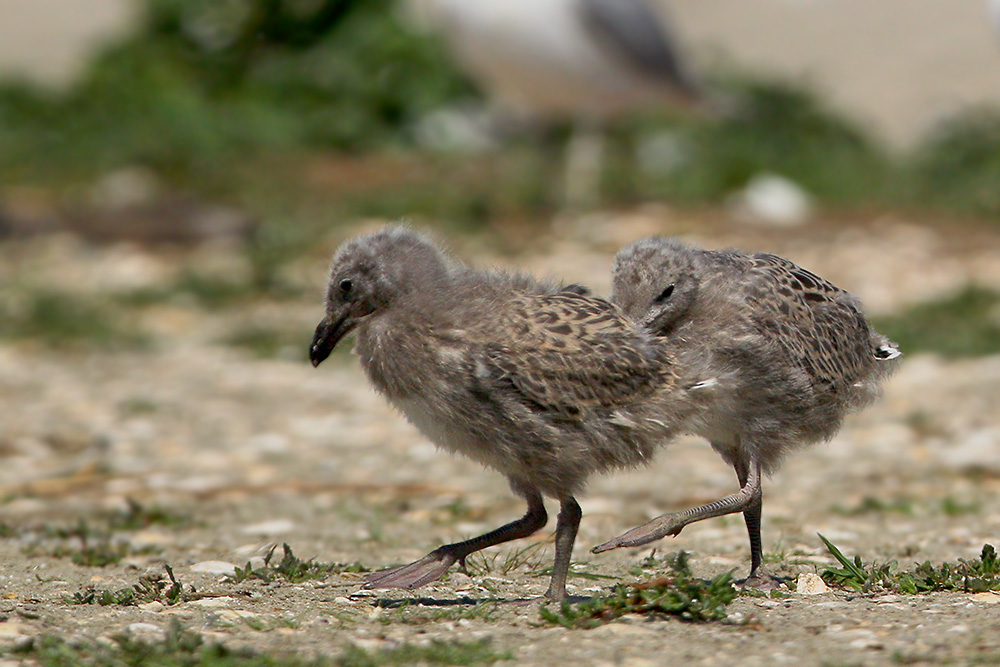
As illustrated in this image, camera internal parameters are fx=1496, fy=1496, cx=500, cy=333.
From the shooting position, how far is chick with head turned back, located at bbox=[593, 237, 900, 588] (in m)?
4.53

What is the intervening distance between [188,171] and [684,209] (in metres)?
4.80

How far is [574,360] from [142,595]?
4.72 ft

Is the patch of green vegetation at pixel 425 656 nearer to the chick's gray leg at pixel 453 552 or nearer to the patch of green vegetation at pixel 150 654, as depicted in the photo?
the patch of green vegetation at pixel 150 654

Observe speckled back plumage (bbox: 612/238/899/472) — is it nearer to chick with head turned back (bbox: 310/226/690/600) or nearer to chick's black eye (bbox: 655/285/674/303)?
chick's black eye (bbox: 655/285/674/303)

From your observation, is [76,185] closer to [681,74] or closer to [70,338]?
[70,338]

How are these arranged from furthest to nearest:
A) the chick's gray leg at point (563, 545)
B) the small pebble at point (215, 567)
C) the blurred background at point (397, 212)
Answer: the blurred background at point (397, 212) → the small pebble at point (215, 567) → the chick's gray leg at point (563, 545)

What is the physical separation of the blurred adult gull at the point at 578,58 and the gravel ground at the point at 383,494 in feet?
7.26

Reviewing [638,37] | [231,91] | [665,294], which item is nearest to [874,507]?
[665,294]

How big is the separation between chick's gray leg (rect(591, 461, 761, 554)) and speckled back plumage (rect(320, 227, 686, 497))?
8.0 inches

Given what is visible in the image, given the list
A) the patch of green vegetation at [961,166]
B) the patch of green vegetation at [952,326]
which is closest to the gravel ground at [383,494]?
the patch of green vegetation at [952,326]

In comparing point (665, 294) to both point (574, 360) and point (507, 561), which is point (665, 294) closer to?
point (574, 360)

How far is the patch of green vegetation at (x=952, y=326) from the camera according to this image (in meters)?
9.51

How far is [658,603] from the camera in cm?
411

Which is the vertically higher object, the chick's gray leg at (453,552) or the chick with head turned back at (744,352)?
the chick with head turned back at (744,352)
